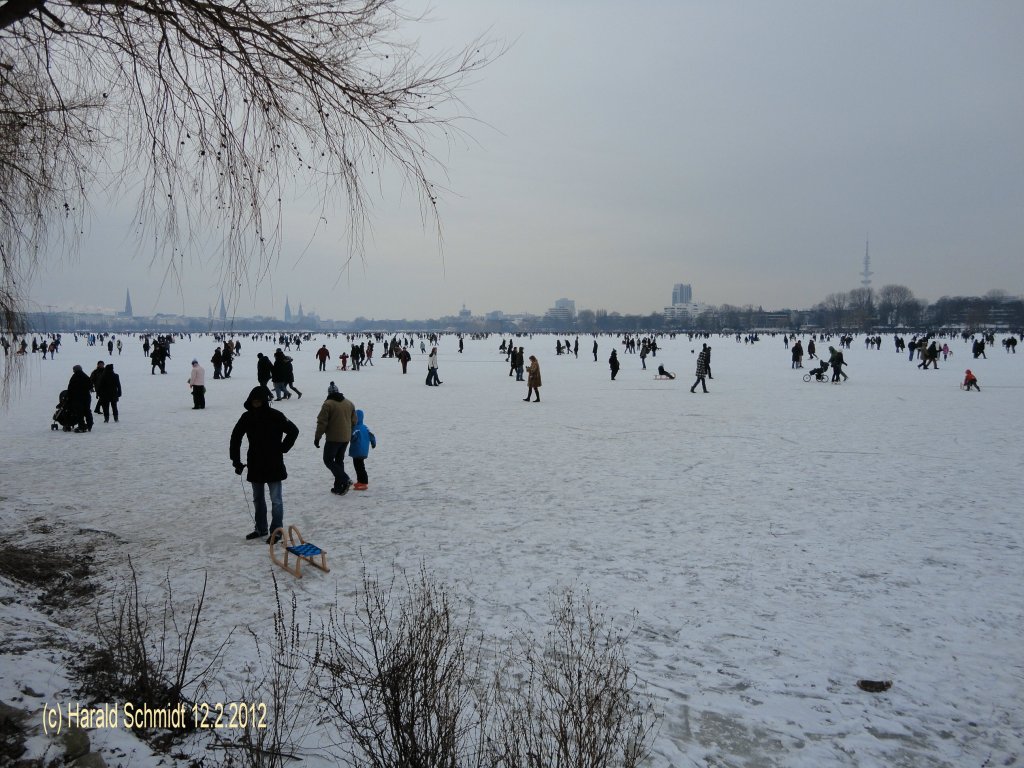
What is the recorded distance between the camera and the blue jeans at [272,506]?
21.1 feet

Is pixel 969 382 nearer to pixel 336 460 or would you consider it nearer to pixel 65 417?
pixel 336 460

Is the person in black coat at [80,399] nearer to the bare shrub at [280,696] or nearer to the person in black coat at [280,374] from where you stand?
the person in black coat at [280,374]

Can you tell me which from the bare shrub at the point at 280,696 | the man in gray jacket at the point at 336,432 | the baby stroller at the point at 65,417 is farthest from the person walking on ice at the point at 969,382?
the baby stroller at the point at 65,417

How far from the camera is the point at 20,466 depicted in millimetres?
9773

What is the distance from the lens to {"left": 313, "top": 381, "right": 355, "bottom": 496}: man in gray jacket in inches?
324

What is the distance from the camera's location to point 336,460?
27.5 ft

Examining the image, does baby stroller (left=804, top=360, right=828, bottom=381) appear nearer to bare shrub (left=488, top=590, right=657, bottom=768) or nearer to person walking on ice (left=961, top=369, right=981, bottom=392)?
person walking on ice (left=961, top=369, right=981, bottom=392)

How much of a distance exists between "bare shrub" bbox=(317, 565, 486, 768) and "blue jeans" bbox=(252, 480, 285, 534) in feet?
7.02

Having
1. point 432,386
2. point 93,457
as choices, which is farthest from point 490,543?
point 432,386

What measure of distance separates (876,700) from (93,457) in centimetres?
1173

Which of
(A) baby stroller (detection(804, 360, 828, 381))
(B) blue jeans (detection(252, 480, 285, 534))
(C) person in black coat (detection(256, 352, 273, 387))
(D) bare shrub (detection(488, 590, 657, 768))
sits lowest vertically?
(D) bare shrub (detection(488, 590, 657, 768))

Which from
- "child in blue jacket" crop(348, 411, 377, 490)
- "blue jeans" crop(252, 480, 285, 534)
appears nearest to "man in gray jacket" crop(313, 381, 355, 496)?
"child in blue jacket" crop(348, 411, 377, 490)

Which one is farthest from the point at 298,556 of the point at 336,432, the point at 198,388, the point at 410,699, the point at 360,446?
the point at 198,388

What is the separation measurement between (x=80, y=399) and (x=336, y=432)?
27.7 ft
